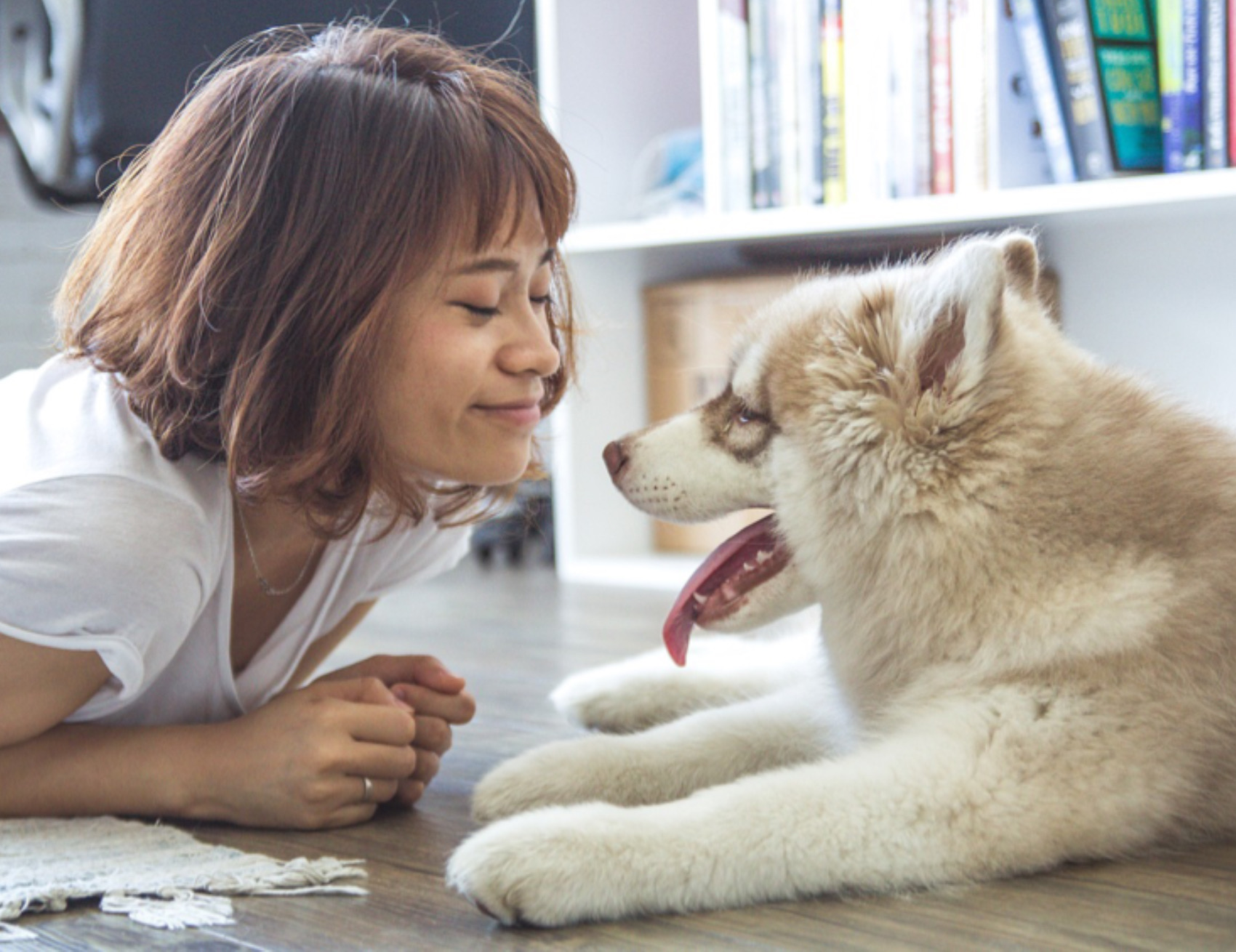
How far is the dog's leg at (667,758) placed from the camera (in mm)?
1168

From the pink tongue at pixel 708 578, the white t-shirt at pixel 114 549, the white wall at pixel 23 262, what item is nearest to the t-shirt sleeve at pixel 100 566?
the white t-shirt at pixel 114 549

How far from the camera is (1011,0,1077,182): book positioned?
2350 millimetres

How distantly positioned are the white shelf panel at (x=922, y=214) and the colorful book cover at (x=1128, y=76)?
0.09 meters

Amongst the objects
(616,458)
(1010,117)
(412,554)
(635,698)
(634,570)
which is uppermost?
(1010,117)

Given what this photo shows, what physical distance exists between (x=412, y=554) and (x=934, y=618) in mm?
696

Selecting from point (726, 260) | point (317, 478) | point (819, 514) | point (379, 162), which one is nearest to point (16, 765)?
point (317, 478)

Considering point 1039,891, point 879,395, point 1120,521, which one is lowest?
point 1039,891

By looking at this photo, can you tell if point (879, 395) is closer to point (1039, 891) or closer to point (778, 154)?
point (1039, 891)

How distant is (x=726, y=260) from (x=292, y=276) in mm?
2041

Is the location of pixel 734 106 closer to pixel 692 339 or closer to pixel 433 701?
pixel 692 339

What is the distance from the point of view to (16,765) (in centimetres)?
119

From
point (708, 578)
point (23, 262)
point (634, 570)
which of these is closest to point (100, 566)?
point (708, 578)

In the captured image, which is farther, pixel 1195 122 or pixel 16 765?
pixel 1195 122

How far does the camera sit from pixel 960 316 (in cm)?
105
